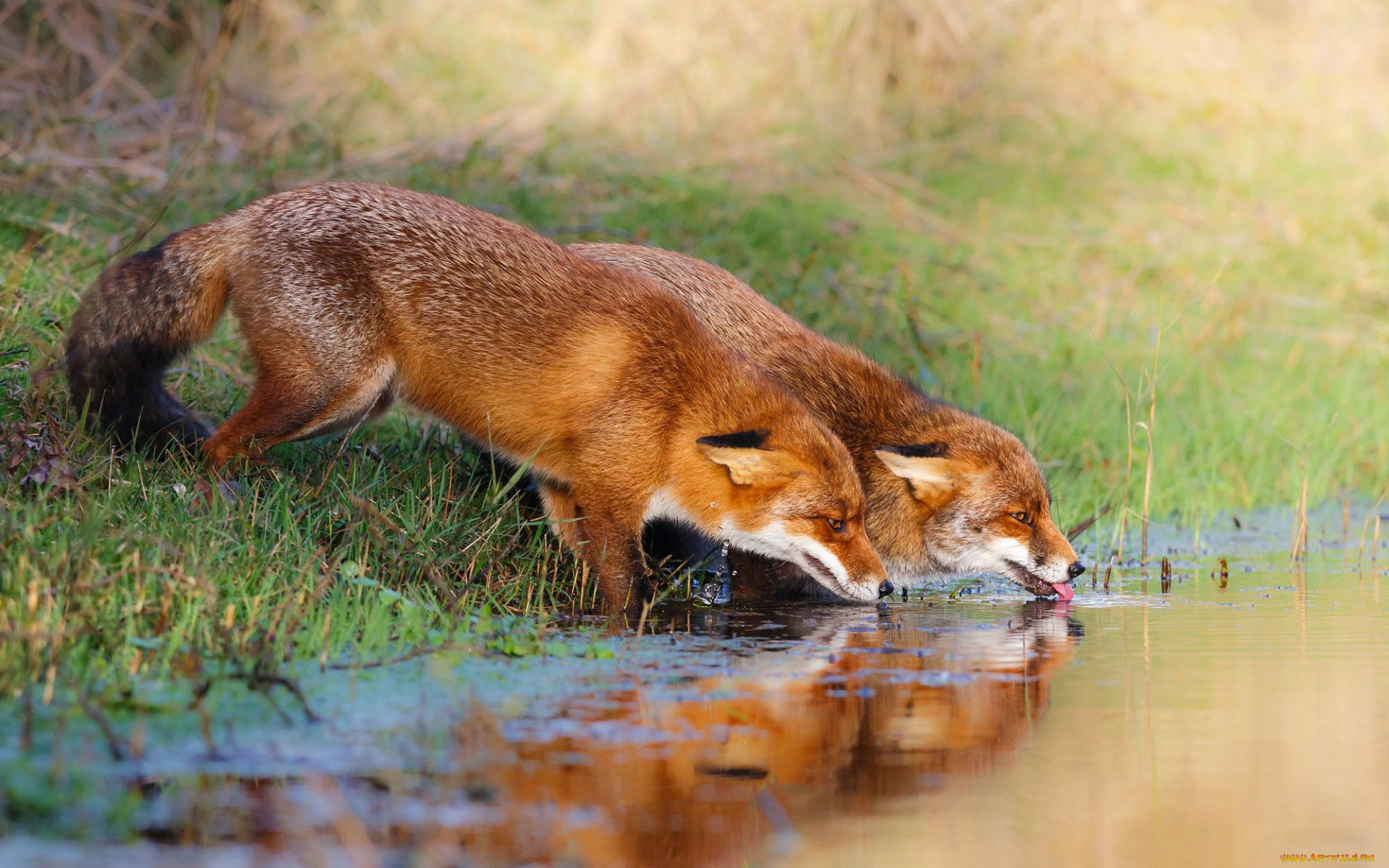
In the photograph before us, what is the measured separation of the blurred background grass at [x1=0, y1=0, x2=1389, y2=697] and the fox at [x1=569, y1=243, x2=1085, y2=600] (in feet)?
4.05

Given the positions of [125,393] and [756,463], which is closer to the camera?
[756,463]

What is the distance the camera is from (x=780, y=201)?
12.2 metres

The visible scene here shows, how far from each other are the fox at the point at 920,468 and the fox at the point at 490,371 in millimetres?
527

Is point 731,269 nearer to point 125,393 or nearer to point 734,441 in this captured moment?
point 734,441

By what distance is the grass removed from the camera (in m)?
4.81

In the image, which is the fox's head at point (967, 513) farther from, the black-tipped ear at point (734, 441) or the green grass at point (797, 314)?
the green grass at point (797, 314)

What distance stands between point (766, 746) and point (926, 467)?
2.76 m

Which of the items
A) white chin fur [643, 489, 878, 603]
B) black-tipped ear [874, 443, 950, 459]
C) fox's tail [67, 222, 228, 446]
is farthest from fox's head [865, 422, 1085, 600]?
fox's tail [67, 222, 228, 446]

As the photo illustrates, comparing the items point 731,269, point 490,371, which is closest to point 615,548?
point 490,371

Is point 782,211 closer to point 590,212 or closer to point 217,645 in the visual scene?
point 590,212

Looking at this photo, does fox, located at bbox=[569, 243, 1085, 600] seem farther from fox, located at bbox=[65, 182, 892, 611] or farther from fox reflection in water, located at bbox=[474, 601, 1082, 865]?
fox reflection in water, located at bbox=[474, 601, 1082, 865]

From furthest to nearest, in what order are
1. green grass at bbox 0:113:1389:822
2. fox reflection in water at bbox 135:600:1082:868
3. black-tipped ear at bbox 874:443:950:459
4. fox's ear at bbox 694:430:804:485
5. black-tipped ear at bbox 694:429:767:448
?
1. black-tipped ear at bbox 874:443:950:459
2. fox's ear at bbox 694:430:804:485
3. black-tipped ear at bbox 694:429:767:448
4. green grass at bbox 0:113:1389:822
5. fox reflection in water at bbox 135:600:1082:868

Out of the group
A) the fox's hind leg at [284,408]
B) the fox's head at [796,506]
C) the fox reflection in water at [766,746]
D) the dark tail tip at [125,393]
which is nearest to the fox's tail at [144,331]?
the dark tail tip at [125,393]

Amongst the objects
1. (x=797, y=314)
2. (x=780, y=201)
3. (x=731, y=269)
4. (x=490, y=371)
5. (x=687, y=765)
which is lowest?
(x=687, y=765)
